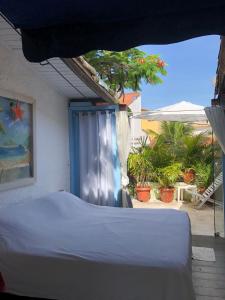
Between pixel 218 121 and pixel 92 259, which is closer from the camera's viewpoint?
pixel 92 259

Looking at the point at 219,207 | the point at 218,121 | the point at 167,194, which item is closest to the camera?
the point at 218,121

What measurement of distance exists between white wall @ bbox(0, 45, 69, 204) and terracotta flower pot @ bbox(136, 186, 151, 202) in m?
2.40

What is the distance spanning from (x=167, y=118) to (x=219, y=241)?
2.74 metres

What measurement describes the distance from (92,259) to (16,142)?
165cm

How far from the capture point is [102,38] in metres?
1.33

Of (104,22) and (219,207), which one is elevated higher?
(104,22)

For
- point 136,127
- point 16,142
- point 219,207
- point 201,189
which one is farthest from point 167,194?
point 16,142

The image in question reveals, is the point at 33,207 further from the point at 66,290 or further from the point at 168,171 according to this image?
the point at 168,171

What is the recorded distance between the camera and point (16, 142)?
3326mm

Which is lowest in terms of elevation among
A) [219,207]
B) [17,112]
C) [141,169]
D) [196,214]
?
[196,214]

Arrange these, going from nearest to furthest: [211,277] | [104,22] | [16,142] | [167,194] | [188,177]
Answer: [104,22] → [211,277] → [16,142] → [167,194] → [188,177]

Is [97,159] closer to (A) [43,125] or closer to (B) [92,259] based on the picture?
(A) [43,125]

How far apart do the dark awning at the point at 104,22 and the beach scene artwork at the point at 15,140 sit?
1852 mm

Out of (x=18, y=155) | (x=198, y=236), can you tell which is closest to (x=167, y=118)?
(x=198, y=236)
